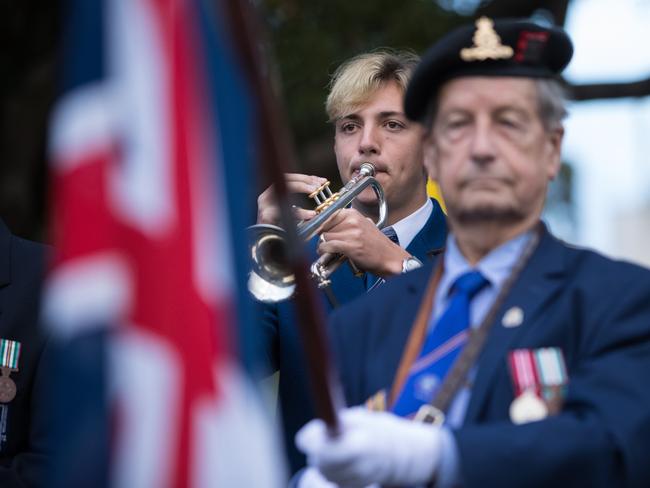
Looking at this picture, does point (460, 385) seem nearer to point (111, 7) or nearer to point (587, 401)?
point (587, 401)

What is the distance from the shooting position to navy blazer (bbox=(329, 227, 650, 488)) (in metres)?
3.22

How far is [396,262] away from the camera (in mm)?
5207

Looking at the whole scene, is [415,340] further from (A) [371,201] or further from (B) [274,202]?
(A) [371,201]

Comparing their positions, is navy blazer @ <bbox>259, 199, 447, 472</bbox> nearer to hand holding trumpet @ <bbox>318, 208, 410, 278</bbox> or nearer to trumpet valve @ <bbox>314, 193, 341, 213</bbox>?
hand holding trumpet @ <bbox>318, 208, 410, 278</bbox>

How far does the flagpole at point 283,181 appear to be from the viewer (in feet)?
9.64

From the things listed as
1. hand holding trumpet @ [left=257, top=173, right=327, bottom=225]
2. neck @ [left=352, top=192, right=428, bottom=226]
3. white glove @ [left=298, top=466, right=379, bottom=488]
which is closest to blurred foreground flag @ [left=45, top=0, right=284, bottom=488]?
white glove @ [left=298, top=466, right=379, bottom=488]

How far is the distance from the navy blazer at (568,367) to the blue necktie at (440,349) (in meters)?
0.09

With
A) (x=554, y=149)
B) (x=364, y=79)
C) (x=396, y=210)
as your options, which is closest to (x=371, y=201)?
(x=396, y=210)

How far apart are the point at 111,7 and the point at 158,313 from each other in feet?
2.18

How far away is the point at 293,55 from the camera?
40.5 ft

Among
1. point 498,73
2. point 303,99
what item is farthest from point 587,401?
point 303,99

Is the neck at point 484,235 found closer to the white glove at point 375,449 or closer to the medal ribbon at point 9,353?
the white glove at point 375,449

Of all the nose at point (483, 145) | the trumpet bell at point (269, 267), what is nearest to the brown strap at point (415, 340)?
the nose at point (483, 145)

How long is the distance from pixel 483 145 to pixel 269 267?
1.91m
